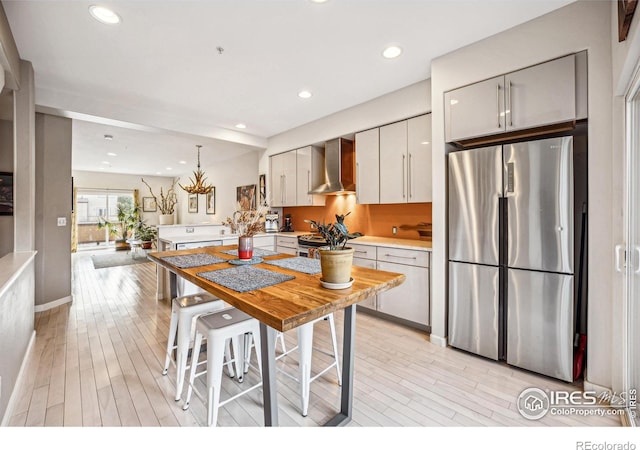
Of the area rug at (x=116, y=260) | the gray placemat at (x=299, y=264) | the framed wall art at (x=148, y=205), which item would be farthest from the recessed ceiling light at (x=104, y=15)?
the framed wall art at (x=148, y=205)

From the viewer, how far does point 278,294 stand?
1329mm

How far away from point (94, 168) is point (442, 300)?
1000 cm

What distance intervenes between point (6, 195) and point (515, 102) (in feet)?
15.4

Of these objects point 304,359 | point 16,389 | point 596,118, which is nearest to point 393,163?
point 596,118

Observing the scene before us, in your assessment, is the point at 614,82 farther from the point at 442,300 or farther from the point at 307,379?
the point at 307,379

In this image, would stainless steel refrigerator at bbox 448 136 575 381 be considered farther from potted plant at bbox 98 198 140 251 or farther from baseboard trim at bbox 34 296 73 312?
potted plant at bbox 98 198 140 251

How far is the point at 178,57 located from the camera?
2.57m

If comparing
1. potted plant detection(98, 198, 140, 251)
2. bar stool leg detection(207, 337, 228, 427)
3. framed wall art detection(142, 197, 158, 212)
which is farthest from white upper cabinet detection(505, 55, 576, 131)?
framed wall art detection(142, 197, 158, 212)

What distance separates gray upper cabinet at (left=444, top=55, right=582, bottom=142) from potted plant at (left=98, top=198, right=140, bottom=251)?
981 cm

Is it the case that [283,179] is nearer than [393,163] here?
No

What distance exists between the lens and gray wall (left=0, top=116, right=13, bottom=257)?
9.70 ft

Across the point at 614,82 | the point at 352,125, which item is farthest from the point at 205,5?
the point at 614,82

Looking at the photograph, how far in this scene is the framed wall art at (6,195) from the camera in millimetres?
2801

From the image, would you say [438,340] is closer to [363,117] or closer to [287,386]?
[287,386]
